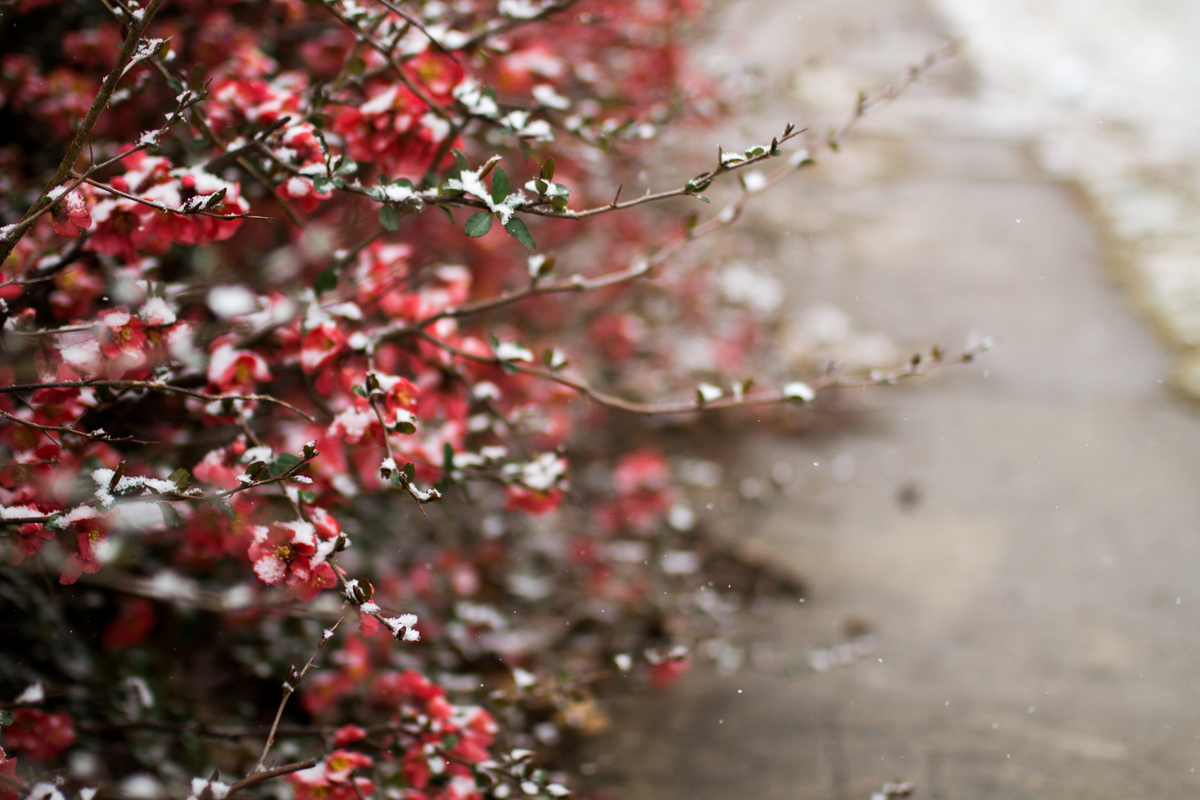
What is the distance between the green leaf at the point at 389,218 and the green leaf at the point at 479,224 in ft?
0.45

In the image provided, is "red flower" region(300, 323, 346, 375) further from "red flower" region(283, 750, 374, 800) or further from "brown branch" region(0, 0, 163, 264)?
"red flower" region(283, 750, 374, 800)

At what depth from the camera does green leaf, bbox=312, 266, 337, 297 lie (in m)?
1.43

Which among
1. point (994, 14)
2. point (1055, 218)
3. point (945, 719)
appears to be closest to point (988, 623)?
point (945, 719)

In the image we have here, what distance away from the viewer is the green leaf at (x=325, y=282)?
4.71ft

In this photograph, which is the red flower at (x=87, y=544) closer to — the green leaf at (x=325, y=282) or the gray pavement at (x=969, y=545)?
the green leaf at (x=325, y=282)

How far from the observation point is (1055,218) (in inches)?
271

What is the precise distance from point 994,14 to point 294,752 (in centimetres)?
1487

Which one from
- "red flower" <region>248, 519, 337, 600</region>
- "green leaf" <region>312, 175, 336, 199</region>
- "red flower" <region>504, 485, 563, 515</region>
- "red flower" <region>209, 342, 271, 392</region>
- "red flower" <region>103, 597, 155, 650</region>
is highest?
"green leaf" <region>312, 175, 336, 199</region>

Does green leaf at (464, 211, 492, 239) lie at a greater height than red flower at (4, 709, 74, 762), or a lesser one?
greater

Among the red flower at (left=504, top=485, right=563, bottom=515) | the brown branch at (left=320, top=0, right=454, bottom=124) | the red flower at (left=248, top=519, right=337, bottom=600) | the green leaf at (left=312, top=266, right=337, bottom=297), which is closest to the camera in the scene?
the red flower at (left=248, top=519, right=337, bottom=600)

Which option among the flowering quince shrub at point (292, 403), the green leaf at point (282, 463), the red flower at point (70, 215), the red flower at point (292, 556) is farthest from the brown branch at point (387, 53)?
the red flower at point (292, 556)

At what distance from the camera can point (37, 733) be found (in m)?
1.38

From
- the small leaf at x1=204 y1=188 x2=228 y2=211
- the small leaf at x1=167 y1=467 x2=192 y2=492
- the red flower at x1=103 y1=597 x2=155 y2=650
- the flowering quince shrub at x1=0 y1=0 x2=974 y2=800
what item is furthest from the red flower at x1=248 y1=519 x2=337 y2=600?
the red flower at x1=103 y1=597 x2=155 y2=650

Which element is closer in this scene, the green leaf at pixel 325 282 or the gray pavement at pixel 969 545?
the green leaf at pixel 325 282
